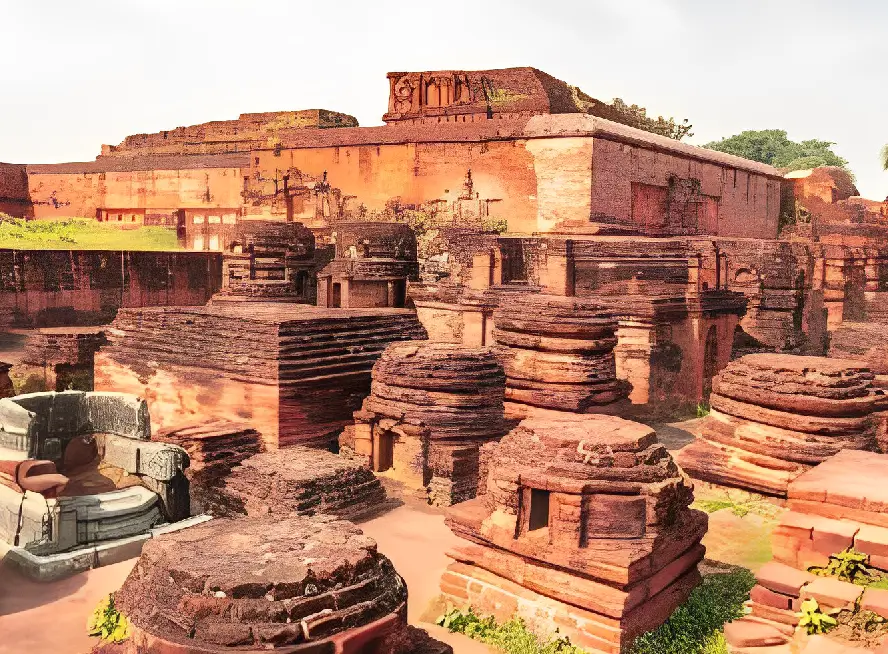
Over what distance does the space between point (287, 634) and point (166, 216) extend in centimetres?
2136

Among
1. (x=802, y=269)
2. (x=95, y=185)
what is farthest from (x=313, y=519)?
(x=95, y=185)

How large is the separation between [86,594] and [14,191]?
2203cm

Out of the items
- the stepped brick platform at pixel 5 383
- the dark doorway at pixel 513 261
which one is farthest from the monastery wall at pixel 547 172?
the stepped brick platform at pixel 5 383

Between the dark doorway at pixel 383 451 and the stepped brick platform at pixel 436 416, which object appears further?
the dark doorway at pixel 383 451

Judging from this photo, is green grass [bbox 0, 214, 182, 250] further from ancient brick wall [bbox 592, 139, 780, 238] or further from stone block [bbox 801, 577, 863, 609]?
stone block [bbox 801, 577, 863, 609]

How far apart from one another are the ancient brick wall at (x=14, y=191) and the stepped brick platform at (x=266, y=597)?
2424 cm

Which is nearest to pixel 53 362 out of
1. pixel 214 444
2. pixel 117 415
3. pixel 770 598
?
pixel 117 415

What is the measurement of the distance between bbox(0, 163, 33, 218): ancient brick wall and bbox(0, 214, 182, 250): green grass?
9.76 feet

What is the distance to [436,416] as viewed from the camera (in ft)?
27.5

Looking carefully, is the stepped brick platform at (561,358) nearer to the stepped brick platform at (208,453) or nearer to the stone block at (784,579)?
the stepped brick platform at (208,453)

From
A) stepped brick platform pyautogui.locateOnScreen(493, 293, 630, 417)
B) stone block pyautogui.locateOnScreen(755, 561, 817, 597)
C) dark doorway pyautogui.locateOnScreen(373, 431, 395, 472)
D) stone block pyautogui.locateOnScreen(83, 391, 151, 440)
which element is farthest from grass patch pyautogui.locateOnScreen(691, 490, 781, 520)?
stone block pyautogui.locateOnScreen(83, 391, 151, 440)

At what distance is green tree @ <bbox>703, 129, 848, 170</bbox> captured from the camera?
1832 inches

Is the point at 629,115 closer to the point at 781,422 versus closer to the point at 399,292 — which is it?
the point at 399,292

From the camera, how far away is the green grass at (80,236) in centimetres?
1819
